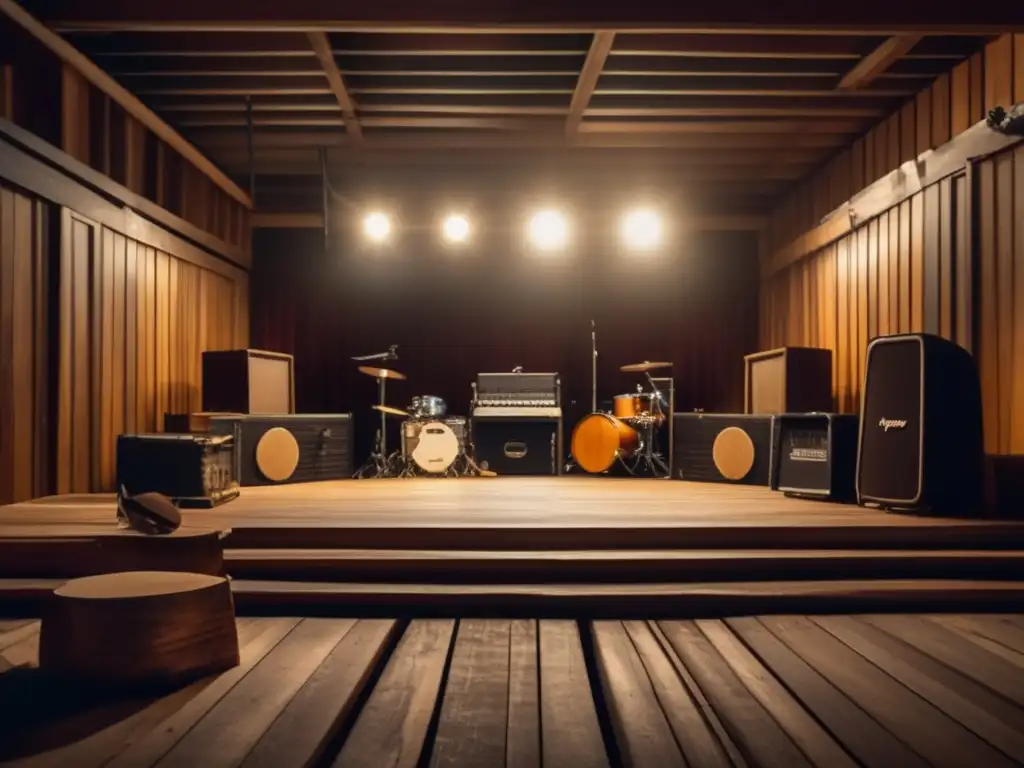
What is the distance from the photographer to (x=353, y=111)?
670cm

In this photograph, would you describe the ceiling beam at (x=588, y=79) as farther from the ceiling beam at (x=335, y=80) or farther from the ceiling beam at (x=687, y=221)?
the ceiling beam at (x=687, y=221)

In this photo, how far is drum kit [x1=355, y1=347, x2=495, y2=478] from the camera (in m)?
7.61

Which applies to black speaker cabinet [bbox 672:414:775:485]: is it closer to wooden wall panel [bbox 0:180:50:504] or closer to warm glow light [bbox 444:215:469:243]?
warm glow light [bbox 444:215:469:243]

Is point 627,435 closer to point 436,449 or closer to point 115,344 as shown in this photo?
point 436,449

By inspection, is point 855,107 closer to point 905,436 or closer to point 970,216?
point 970,216

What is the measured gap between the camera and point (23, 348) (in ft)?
16.4

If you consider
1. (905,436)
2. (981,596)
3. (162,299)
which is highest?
(162,299)

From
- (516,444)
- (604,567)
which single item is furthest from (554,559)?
(516,444)

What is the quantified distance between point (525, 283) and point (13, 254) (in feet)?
17.0

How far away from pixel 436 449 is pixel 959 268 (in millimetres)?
4502

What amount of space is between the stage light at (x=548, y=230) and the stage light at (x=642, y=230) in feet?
2.21

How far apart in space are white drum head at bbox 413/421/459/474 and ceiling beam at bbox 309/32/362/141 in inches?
107

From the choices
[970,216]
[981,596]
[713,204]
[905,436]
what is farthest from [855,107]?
[981,596]

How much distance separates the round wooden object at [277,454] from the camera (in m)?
6.43
